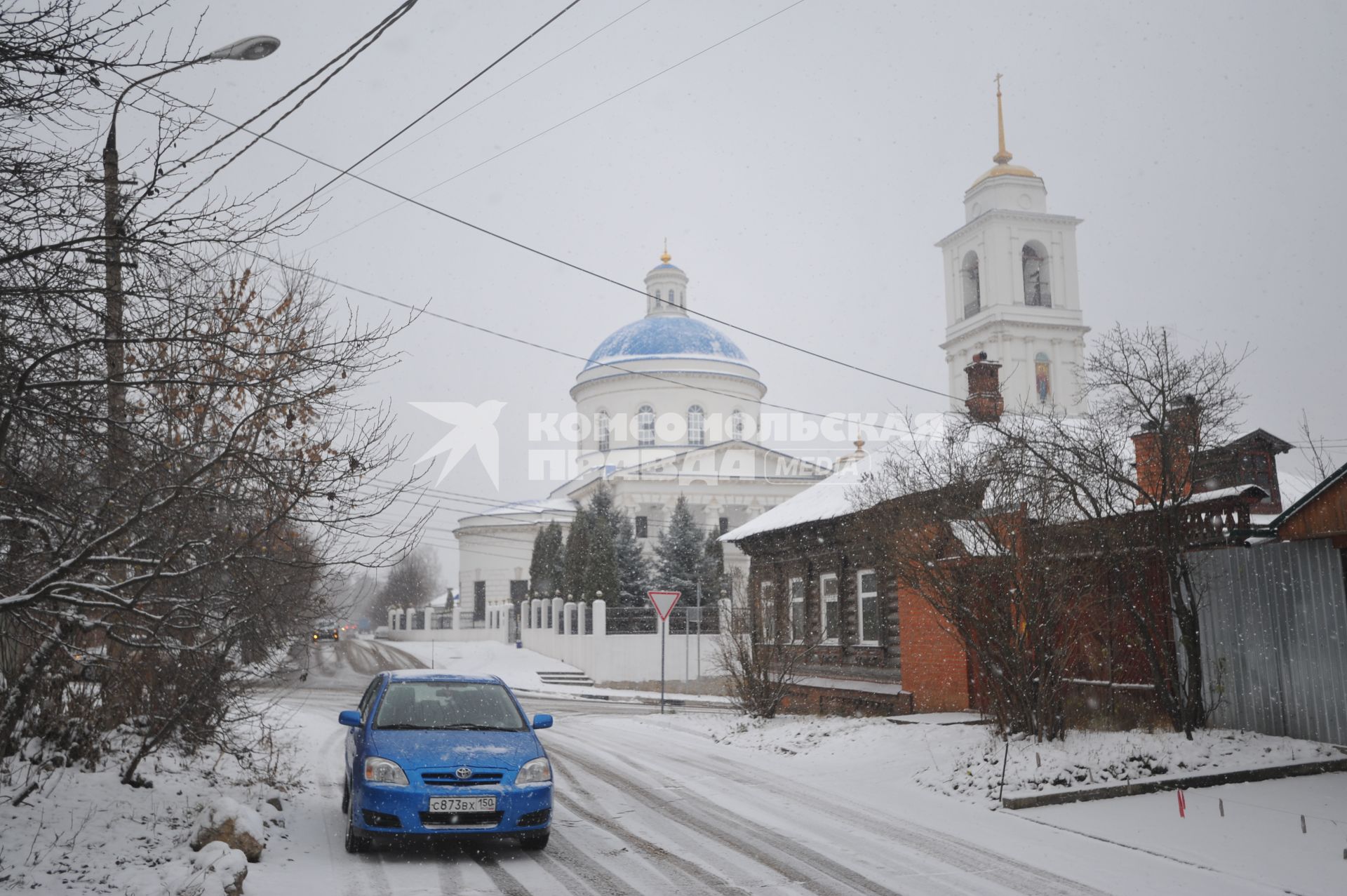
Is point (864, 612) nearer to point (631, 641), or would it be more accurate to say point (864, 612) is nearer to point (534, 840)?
point (534, 840)

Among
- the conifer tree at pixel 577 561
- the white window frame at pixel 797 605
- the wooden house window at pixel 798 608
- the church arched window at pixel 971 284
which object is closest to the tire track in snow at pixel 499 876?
the white window frame at pixel 797 605

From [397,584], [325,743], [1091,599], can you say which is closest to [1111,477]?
[1091,599]

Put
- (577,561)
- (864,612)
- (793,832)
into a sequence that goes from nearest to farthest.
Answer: (793,832), (864,612), (577,561)

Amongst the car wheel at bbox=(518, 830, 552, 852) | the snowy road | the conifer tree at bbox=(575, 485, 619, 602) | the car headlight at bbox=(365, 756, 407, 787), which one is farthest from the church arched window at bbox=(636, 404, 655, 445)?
the car headlight at bbox=(365, 756, 407, 787)

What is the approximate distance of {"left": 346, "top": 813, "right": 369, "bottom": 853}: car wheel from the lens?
8438mm

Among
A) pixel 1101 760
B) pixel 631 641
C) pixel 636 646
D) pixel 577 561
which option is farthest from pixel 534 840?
pixel 577 561

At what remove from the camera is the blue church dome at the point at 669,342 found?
2566 inches

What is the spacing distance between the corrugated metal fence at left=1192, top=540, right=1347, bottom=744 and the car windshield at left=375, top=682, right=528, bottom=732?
323 inches

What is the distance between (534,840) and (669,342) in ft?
189

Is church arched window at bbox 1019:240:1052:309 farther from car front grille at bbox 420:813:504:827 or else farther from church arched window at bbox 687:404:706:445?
car front grille at bbox 420:813:504:827

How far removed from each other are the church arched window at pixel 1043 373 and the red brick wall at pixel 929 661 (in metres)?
39.2

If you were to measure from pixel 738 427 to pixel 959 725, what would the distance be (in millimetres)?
51292

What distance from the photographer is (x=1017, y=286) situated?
181ft

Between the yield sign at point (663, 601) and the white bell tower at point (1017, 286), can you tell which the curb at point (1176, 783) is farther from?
the white bell tower at point (1017, 286)
